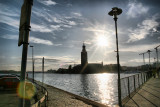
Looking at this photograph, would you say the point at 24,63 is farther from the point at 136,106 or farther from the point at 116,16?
the point at 116,16

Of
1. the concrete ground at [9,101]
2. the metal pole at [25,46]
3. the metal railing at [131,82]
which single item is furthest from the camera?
the metal railing at [131,82]

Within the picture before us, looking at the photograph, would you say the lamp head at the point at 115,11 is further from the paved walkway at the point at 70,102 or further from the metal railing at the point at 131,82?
the paved walkway at the point at 70,102

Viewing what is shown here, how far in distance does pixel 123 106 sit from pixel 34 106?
5519 mm

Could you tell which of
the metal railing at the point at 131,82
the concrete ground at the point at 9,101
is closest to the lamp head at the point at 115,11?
the metal railing at the point at 131,82

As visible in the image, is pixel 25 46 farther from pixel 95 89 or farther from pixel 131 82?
pixel 95 89

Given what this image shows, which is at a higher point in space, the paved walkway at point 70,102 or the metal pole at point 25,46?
the metal pole at point 25,46

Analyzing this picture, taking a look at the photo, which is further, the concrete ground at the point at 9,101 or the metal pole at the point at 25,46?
the concrete ground at the point at 9,101

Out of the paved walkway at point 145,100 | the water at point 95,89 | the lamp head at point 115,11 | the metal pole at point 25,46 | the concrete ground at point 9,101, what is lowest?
the water at point 95,89

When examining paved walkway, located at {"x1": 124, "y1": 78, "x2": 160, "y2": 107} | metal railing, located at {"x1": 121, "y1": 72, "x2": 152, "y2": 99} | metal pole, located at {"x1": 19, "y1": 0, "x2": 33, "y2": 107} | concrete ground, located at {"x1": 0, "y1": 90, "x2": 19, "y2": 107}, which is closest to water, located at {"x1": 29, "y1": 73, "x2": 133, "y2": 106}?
metal railing, located at {"x1": 121, "y1": 72, "x2": 152, "y2": 99}

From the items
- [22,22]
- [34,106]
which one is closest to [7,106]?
[34,106]

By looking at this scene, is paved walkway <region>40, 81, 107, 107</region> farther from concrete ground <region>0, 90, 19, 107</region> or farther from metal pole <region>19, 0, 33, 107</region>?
metal pole <region>19, 0, 33, 107</region>

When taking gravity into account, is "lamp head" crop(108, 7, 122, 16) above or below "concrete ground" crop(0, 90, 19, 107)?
above

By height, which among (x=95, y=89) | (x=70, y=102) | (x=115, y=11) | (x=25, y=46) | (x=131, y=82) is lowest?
(x=95, y=89)

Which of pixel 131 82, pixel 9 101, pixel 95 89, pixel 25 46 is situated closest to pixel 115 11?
pixel 25 46
